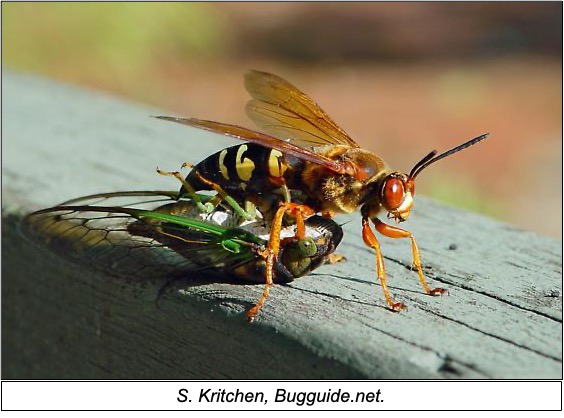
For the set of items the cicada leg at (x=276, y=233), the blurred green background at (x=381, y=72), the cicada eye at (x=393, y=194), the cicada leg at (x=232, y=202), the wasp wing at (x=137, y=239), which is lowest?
the blurred green background at (x=381, y=72)

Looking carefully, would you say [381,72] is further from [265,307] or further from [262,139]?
[265,307]

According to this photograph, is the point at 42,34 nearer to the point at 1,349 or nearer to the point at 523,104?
the point at 523,104

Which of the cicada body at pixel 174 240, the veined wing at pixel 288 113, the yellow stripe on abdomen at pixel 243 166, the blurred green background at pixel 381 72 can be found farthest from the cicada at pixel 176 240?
the blurred green background at pixel 381 72

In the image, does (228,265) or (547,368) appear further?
(228,265)

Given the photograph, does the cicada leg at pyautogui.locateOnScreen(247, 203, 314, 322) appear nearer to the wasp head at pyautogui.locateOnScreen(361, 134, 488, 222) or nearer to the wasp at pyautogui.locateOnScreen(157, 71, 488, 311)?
the wasp at pyautogui.locateOnScreen(157, 71, 488, 311)

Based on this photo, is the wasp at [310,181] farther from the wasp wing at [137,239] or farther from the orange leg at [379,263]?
the wasp wing at [137,239]

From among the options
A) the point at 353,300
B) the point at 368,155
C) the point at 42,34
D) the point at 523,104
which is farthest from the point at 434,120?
the point at 353,300

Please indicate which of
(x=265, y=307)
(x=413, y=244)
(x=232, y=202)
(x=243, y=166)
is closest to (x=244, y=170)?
(x=243, y=166)
